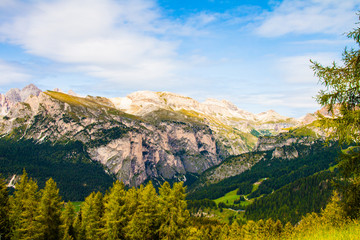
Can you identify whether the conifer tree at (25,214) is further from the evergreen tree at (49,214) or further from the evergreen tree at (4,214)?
the evergreen tree at (4,214)

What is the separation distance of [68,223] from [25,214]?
44.6ft

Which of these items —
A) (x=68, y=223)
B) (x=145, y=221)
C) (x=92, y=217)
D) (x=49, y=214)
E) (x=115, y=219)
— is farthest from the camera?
(x=68, y=223)

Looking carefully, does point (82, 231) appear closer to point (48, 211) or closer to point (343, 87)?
point (48, 211)

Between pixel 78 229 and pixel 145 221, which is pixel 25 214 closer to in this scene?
pixel 78 229

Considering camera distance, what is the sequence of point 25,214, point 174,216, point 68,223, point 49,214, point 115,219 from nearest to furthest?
point 174,216 → point 25,214 → point 115,219 → point 49,214 → point 68,223

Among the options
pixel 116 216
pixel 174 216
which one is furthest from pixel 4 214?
pixel 174 216

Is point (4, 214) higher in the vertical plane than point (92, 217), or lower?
higher

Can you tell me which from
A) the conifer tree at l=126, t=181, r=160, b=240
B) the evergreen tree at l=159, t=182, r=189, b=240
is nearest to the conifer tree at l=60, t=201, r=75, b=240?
the conifer tree at l=126, t=181, r=160, b=240

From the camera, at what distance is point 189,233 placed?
132 feet

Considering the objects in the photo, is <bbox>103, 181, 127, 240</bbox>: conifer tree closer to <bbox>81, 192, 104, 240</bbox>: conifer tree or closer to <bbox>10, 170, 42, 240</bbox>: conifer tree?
<bbox>81, 192, 104, 240</bbox>: conifer tree

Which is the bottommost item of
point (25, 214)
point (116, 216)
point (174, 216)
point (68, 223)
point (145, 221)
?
point (68, 223)

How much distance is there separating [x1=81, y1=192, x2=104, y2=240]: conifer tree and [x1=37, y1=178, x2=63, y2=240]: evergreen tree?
5.89m

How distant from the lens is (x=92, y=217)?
5038 centimetres

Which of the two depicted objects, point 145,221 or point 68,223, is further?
point 68,223
